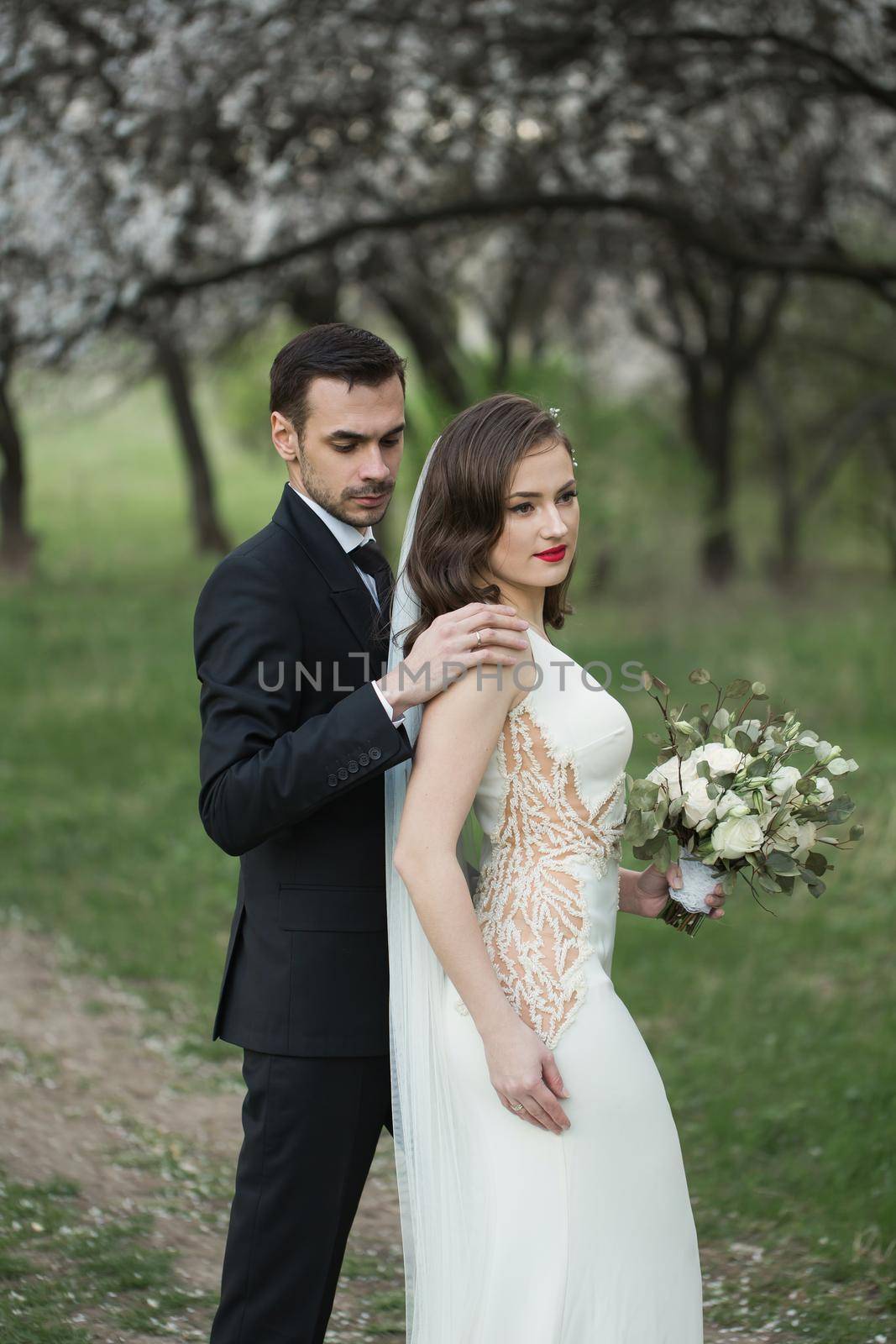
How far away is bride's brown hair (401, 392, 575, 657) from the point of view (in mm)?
2764

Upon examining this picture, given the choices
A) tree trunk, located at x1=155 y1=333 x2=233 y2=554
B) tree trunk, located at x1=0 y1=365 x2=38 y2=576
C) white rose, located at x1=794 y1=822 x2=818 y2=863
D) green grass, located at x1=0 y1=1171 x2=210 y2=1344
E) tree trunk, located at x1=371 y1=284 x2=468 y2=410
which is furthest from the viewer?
tree trunk, located at x1=155 y1=333 x2=233 y2=554

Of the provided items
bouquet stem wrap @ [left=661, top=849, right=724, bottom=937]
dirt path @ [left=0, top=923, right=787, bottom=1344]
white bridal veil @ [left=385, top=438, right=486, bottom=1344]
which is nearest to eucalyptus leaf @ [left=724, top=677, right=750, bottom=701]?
bouquet stem wrap @ [left=661, top=849, right=724, bottom=937]

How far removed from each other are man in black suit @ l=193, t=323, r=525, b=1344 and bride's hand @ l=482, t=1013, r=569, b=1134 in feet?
1.15

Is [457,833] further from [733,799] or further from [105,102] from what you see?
[105,102]

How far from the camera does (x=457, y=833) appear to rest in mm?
2658

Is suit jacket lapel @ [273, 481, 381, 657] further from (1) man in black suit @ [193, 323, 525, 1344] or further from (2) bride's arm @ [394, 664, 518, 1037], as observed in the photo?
(2) bride's arm @ [394, 664, 518, 1037]

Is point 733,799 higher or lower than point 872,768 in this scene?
lower

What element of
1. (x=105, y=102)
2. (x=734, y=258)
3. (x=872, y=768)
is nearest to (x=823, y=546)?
(x=734, y=258)

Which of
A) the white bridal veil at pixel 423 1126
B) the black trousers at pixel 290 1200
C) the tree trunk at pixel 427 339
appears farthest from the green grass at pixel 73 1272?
the tree trunk at pixel 427 339

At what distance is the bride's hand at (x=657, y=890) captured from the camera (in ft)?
9.79

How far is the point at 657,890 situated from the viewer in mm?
3113

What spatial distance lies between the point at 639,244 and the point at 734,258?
4.56 meters

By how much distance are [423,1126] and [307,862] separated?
1.89ft

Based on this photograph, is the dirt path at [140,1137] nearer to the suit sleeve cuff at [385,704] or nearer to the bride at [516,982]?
the bride at [516,982]
